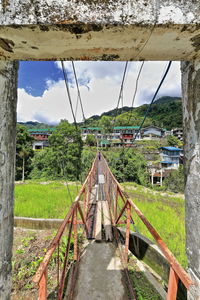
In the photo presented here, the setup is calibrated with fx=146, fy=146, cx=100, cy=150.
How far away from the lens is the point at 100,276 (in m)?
1.77

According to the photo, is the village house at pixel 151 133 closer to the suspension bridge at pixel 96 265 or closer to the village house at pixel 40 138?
the village house at pixel 40 138

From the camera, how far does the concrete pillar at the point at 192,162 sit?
747mm

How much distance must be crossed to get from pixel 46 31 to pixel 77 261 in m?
2.38

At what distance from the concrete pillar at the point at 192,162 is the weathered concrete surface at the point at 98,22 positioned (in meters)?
0.21

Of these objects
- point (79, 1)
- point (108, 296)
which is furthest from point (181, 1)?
point (108, 296)

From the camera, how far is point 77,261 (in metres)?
1.94

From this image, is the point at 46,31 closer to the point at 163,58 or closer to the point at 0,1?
the point at 0,1

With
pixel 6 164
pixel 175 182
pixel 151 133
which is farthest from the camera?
pixel 151 133

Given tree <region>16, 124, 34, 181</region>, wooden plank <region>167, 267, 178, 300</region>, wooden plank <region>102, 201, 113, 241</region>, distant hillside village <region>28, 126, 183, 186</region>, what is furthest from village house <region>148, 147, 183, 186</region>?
wooden plank <region>167, 267, 178, 300</region>

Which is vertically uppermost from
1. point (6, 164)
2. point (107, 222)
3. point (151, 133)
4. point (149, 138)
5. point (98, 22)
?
point (151, 133)

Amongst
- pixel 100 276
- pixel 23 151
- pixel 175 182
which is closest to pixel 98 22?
pixel 100 276

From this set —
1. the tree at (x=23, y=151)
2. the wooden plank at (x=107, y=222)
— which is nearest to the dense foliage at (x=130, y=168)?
the tree at (x=23, y=151)

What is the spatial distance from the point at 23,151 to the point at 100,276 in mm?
13243

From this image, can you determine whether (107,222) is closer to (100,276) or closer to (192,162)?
(100,276)
